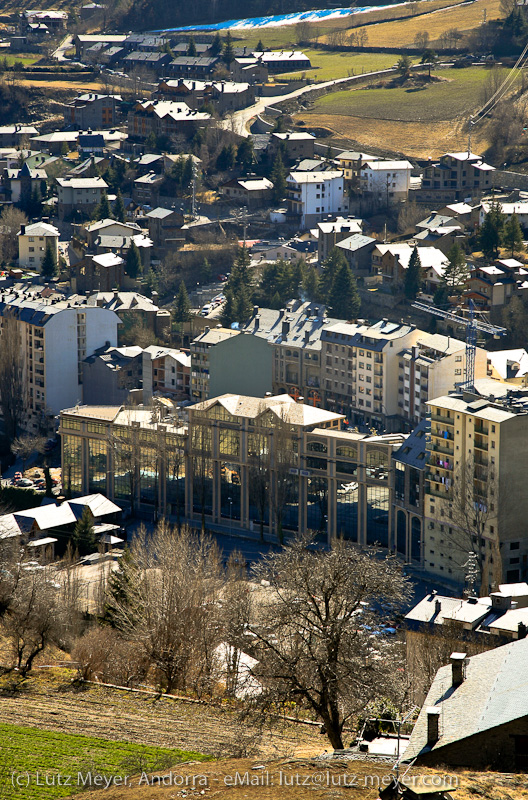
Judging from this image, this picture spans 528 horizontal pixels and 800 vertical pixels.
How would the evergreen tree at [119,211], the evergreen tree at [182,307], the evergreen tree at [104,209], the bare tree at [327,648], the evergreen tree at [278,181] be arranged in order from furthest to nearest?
1. the evergreen tree at [278,181]
2. the evergreen tree at [119,211]
3. the evergreen tree at [104,209]
4. the evergreen tree at [182,307]
5. the bare tree at [327,648]

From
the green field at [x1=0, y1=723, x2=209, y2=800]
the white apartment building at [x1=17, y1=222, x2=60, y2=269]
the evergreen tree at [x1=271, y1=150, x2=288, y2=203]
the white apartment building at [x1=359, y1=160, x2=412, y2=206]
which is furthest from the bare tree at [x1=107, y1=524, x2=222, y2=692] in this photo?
the evergreen tree at [x1=271, y1=150, x2=288, y2=203]

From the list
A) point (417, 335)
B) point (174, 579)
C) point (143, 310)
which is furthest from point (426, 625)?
point (143, 310)

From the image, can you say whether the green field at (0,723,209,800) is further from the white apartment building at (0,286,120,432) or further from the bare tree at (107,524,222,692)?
the white apartment building at (0,286,120,432)

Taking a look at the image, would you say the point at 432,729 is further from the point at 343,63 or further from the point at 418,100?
the point at 343,63

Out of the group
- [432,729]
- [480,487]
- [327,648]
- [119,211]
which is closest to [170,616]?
[327,648]

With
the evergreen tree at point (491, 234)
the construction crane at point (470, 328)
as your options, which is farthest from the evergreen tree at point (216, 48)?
the construction crane at point (470, 328)

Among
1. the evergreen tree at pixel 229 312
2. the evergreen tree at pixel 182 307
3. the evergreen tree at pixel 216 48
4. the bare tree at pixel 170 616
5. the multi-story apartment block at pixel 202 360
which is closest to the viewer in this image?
the bare tree at pixel 170 616

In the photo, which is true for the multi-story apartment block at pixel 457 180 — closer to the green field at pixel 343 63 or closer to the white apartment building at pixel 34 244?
the white apartment building at pixel 34 244
